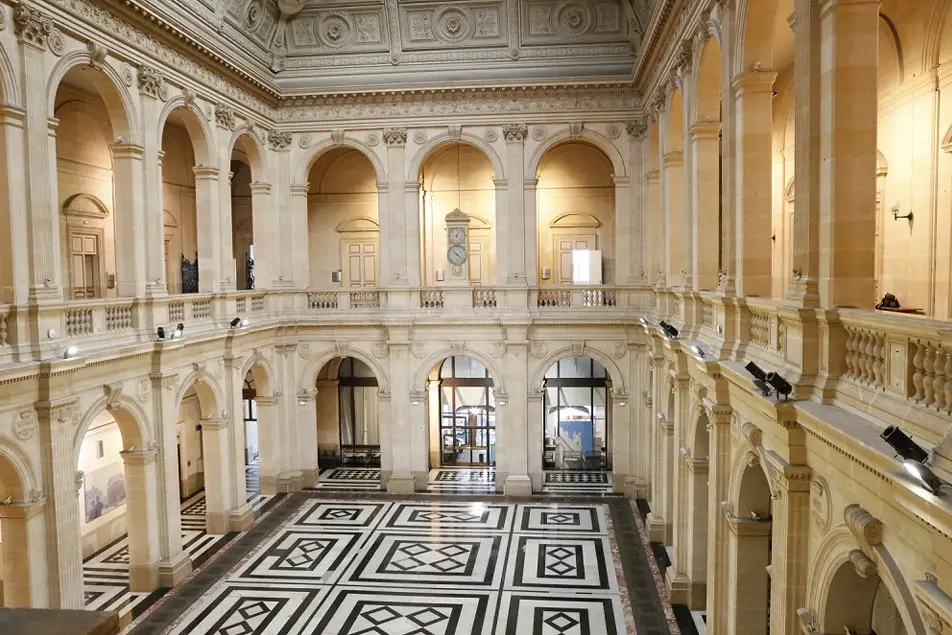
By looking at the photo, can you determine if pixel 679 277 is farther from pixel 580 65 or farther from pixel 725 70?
pixel 580 65

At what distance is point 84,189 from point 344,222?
8545 mm

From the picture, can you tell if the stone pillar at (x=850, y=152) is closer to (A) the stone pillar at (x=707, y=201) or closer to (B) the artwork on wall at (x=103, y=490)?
(A) the stone pillar at (x=707, y=201)

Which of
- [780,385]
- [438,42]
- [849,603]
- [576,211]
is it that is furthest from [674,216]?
[849,603]

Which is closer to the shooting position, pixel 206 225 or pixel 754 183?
pixel 754 183

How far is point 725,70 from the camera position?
1020cm

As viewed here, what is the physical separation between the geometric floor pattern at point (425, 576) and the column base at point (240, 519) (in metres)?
0.79

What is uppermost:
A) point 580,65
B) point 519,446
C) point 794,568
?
point 580,65

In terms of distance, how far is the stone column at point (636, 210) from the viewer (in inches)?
795

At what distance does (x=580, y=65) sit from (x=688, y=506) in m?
13.4

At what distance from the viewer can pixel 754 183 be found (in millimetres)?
9664

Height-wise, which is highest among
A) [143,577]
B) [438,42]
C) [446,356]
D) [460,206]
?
[438,42]

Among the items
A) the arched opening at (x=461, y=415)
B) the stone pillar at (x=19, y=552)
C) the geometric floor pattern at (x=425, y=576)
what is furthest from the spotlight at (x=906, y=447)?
the arched opening at (x=461, y=415)

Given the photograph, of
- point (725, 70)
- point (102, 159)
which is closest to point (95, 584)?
point (102, 159)

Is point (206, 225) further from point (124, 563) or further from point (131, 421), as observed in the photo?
point (124, 563)
